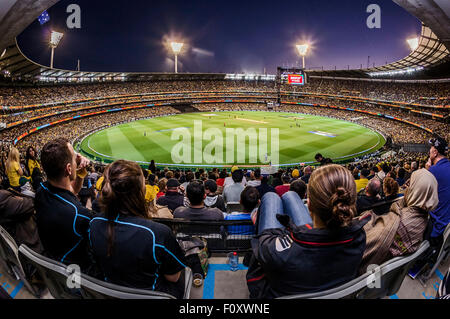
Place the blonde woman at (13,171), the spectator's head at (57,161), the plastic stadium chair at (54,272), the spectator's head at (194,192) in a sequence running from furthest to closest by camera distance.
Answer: the blonde woman at (13,171) → the spectator's head at (194,192) → the spectator's head at (57,161) → the plastic stadium chair at (54,272)

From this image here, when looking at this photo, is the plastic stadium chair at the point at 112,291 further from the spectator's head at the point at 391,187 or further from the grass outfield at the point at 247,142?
the grass outfield at the point at 247,142

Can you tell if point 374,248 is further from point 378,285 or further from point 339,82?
point 339,82

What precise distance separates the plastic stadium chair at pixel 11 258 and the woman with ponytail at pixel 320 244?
112 inches

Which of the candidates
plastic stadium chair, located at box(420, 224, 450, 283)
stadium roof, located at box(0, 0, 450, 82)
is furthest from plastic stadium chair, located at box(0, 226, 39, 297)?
stadium roof, located at box(0, 0, 450, 82)

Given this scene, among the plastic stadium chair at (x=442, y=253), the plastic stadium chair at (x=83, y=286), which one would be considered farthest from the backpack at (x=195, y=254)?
the plastic stadium chair at (x=442, y=253)

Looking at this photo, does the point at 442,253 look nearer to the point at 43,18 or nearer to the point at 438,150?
the point at 438,150

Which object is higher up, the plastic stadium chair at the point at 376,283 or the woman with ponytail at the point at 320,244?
the woman with ponytail at the point at 320,244

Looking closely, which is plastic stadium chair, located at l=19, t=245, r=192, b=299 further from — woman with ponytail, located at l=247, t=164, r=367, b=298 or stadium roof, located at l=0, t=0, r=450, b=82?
stadium roof, located at l=0, t=0, r=450, b=82

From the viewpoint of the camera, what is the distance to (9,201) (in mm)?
3400

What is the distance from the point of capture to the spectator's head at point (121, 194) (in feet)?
8.14

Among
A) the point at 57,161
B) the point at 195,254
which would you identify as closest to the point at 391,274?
the point at 195,254

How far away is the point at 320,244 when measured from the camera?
2.04 m

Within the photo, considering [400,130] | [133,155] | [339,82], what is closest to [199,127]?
[133,155]
